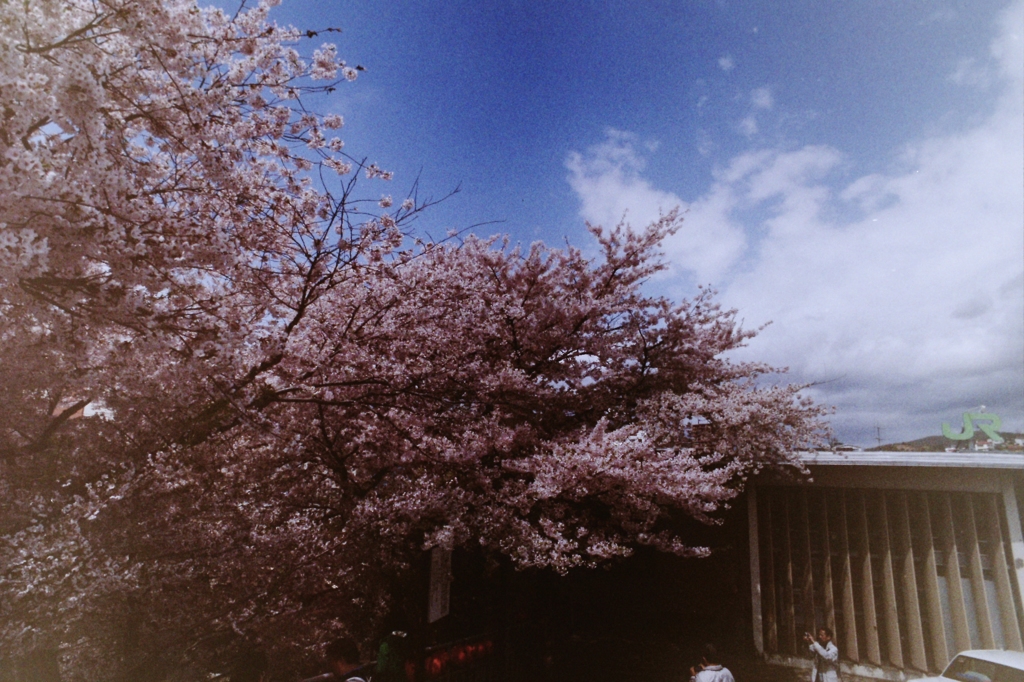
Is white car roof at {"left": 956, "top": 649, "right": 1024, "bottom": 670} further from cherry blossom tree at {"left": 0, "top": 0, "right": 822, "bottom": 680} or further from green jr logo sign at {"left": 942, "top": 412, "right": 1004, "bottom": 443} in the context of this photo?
green jr logo sign at {"left": 942, "top": 412, "right": 1004, "bottom": 443}

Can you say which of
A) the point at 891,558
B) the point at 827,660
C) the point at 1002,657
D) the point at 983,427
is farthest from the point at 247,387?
the point at 983,427

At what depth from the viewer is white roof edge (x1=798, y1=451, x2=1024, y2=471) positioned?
8203 mm

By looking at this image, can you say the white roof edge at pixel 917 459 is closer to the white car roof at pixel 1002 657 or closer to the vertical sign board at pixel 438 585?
the white car roof at pixel 1002 657

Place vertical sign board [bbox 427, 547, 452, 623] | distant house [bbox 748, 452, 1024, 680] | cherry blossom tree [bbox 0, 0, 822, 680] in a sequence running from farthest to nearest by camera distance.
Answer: distant house [bbox 748, 452, 1024, 680], vertical sign board [bbox 427, 547, 452, 623], cherry blossom tree [bbox 0, 0, 822, 680]

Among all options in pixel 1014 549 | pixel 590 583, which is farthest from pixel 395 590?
pixel 1014 549

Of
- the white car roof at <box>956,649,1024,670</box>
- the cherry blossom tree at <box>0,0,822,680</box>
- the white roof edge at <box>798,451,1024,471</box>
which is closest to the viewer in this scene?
the cherry blossom tree at <box>0,0,822,680</box>

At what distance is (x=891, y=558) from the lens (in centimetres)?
942

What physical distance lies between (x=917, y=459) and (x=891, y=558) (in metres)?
1.95

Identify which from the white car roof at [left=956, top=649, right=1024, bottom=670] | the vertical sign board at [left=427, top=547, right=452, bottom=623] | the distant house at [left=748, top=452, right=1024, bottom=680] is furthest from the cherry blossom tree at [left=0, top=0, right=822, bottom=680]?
the white car roof at [left=956, top=649, right=1024, bottom=670]

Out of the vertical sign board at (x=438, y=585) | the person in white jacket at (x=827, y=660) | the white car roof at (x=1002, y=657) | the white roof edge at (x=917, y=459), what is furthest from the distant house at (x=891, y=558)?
the vertical sign board at (x=438, y=585)

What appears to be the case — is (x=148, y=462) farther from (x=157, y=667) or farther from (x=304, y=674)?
(x=304, y=674)

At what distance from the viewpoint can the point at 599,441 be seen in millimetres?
7473

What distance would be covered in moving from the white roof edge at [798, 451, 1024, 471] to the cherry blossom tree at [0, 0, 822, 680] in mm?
721

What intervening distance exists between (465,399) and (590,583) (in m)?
6.99
